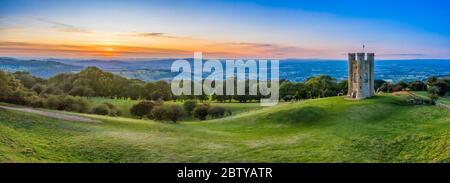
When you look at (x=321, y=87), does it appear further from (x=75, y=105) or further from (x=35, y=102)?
(x=35, y=102)

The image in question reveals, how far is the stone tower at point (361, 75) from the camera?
36.5 m

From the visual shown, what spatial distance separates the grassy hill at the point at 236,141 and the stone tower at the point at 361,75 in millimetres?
7789

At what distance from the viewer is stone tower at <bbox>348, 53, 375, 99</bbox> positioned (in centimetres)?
3647

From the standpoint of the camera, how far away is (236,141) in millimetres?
21844

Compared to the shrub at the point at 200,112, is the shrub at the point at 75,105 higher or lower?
higher

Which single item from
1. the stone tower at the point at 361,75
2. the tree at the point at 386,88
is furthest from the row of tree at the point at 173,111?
the tree at the point at 386,88

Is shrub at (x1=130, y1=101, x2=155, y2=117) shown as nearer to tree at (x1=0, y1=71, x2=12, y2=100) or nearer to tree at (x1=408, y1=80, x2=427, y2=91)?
tree at (x1=0, y1=71, x2=12, y2=100)

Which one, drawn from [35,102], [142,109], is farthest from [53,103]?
[142,109]

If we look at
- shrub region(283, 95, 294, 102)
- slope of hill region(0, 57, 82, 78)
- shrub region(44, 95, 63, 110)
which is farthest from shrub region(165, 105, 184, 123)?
shrub region(283, 95, 294, 102)

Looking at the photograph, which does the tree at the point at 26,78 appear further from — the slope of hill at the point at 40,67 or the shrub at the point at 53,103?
the shrub at the point at 53,103

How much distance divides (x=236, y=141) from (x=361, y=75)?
19.0 meters

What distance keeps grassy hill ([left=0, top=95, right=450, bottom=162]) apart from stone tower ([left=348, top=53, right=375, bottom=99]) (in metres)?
7.79

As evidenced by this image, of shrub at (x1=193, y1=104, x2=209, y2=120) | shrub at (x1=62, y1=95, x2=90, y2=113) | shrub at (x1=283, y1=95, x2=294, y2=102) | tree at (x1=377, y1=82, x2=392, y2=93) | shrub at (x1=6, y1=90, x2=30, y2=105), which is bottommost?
shrub at (x1=193, y1=104, x2=209, y2=120)
